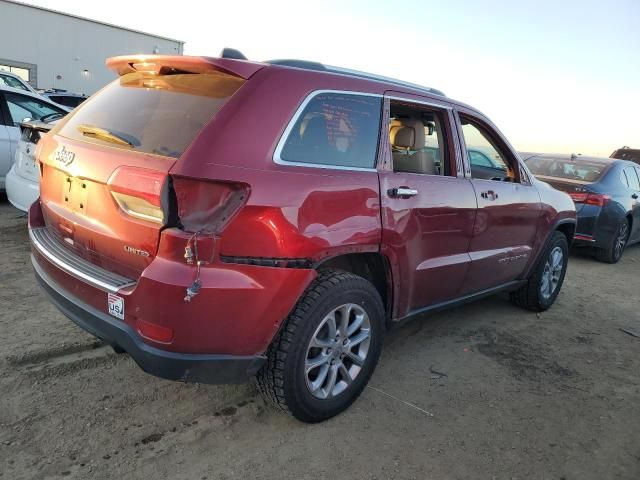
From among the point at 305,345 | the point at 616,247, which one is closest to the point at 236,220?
the point at 305,345

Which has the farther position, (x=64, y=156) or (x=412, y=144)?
(x=412, y=144)

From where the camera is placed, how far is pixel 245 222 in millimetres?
2334

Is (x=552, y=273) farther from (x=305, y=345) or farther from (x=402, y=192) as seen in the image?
(x=305, y=345)

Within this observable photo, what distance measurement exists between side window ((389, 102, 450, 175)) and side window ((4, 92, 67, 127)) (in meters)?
5.56

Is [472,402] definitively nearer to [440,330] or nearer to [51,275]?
[440,330]

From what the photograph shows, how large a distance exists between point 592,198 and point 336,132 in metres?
5.95

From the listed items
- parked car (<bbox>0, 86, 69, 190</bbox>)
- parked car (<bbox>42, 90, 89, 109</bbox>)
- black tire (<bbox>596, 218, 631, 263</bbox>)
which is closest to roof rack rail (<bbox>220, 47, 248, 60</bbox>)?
parked car (<bbox>0, 86, 69, 190</bbox>)

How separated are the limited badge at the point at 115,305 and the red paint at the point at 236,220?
0.15 ft

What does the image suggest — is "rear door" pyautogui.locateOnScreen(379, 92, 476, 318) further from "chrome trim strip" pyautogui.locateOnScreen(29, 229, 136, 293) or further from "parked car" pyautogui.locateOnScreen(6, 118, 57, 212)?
"parked car" pyautogui.locateOnScreen(6, 118, 57, 212)

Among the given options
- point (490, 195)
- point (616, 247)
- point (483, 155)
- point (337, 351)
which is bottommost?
point (616, 247)

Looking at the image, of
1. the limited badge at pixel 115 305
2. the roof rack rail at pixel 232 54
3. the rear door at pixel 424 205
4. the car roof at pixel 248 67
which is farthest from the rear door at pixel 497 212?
the limited badge at pixel 115 305

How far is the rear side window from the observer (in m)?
2.64

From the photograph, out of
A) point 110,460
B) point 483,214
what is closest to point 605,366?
point 483,214

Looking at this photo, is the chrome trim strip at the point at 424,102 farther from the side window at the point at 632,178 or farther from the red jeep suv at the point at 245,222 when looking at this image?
the side window at the point at 632,178
